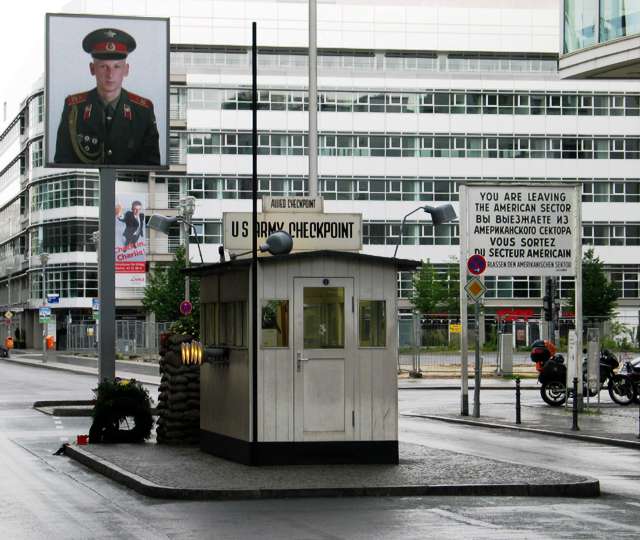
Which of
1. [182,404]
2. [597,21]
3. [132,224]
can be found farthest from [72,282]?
[182,404]

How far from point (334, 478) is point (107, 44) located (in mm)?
13497

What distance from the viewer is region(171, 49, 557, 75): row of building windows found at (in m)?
97.8

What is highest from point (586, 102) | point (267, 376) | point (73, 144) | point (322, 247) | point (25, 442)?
point (586, 102)

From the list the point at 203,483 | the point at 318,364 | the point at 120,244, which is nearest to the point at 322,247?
the point at 318,364

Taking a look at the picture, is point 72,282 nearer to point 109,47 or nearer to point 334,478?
point 109,47

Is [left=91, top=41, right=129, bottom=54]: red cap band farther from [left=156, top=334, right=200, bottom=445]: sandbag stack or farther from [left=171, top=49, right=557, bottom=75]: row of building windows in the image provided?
[left=171, top=49, right=557, bottom=75]: row of building windows

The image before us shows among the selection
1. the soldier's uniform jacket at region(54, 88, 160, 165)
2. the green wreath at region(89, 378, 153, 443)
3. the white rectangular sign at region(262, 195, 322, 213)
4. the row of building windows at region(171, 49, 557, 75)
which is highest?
the row of building windows at region(171, 49, 557, 75)

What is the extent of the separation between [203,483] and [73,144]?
12.7 meters

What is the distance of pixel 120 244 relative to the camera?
6350cm

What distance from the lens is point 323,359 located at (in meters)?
17.0

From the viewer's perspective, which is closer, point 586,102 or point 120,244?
point 120,244

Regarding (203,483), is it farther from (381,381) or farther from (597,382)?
(597,382)

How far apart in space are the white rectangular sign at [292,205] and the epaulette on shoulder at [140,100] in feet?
27.6

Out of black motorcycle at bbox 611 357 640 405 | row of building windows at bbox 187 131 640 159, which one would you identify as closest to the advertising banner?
row of building windows at bbox 187 131 640 159
